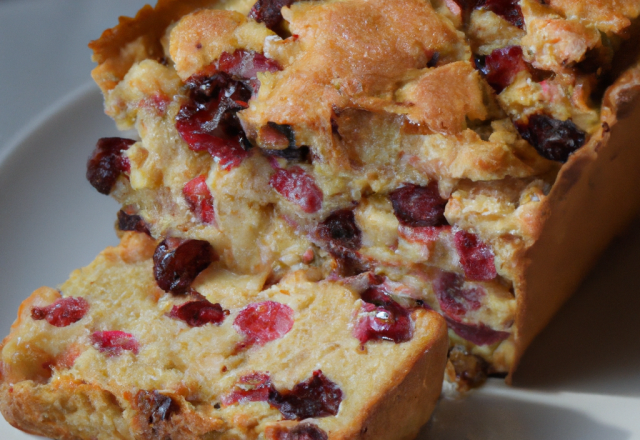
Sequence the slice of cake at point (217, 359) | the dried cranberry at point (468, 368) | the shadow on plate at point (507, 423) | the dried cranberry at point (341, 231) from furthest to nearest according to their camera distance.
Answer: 1. the dried cranberry at point (468, 368)
2. the dried cranberry at point (341, 231)
3. the shadow on plate at point (507, 423)
4. the slice of cake at point (217, 359)

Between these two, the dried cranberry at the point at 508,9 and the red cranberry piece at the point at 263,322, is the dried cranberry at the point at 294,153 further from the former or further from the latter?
the dried cranberry at the point at 508,9

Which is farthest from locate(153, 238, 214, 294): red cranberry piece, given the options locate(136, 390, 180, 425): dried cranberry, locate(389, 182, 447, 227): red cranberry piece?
locate(389, 182, 447, 227): red cranberry piece

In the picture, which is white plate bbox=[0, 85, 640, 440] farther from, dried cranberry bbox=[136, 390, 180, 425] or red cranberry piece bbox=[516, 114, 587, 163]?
red cranberry piece bbox=[516, 114, 587, 163]

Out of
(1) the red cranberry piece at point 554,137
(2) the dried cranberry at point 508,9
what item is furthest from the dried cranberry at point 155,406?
(2) the dried cranberry at point 508,9

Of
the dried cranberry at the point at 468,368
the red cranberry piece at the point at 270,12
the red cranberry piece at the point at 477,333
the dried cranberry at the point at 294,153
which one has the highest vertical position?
the red cranberry piece at the point at 270,12

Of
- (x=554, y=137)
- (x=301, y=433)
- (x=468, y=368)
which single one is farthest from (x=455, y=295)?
(x=301, y=433)

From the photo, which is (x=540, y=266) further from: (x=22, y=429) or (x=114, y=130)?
(x=114, y=130)

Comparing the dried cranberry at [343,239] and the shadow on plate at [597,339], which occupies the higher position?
the dried cranberry at [343,239]

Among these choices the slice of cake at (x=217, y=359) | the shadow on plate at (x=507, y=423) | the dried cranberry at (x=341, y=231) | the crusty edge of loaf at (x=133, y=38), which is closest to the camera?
the slice of cake at (x=217, y=359)
